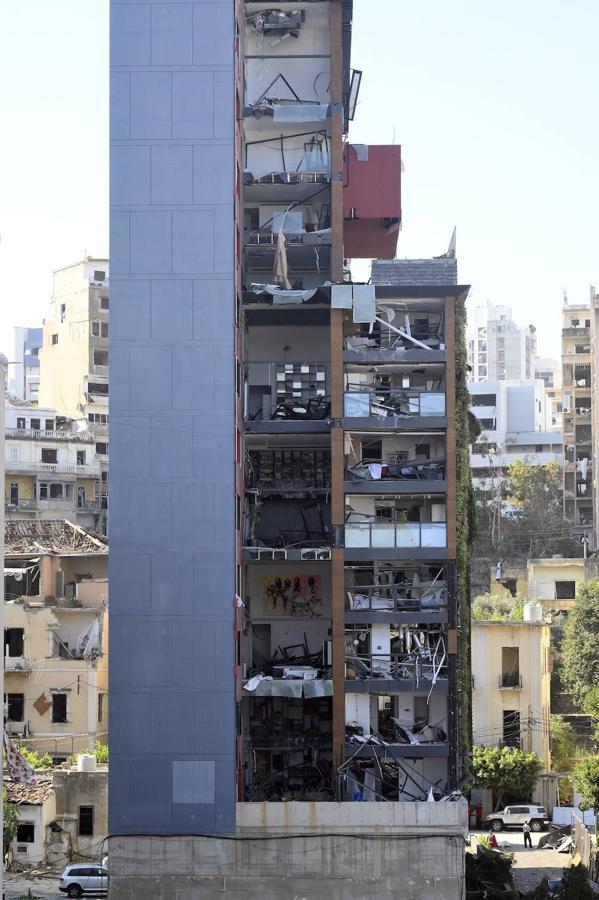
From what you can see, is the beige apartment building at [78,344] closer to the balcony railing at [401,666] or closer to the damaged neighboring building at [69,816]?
the damaged neighboring building at [69,816]

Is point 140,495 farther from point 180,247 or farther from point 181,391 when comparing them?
point 180,247

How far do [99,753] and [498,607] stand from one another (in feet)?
99.0

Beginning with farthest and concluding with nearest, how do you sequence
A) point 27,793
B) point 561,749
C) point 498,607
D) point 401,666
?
point 498,607
point 561,749
point 27,793
point 401,666

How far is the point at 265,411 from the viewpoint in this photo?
48.9 metres

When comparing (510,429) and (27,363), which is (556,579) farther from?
(27,363)

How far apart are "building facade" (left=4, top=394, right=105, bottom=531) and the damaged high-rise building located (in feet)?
125

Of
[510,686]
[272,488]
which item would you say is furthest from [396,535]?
[510,686]

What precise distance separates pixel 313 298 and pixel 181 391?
19.9 feet

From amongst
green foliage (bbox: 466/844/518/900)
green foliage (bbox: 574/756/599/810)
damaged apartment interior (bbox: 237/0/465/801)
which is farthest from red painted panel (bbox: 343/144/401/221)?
green foliage (bbox: 574/756/599/810)

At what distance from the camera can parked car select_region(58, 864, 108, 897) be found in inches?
1940

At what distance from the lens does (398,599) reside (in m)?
47.2

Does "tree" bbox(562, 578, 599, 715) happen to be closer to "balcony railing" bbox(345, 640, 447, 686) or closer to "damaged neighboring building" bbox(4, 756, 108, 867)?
"damaged neighboring building" bbox(4, 756, 108, 867)

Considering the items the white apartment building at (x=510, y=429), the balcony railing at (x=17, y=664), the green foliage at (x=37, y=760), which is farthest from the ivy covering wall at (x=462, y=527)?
the white apartment building at (x=510, y=429)

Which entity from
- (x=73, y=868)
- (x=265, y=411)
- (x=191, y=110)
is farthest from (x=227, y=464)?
(x=73, y=868)
